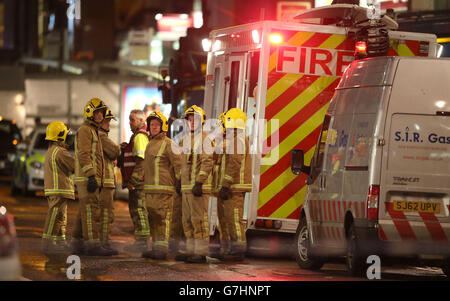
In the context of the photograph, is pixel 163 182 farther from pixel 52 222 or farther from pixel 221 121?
pixel 52 222

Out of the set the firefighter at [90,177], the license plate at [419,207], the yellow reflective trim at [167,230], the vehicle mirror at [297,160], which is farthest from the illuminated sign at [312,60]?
the license plate at [419,207]

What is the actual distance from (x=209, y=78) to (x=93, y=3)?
79.7 m

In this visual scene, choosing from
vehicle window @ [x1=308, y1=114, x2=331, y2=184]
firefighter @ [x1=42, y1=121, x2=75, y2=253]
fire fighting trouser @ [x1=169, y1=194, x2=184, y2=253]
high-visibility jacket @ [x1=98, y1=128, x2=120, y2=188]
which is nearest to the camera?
vehicle window @ [x1=308, y1=114, x2=331, y2=184]

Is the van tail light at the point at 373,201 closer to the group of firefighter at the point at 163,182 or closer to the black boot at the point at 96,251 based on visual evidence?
the group of firefighter at the point at 163,182

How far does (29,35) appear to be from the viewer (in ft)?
227

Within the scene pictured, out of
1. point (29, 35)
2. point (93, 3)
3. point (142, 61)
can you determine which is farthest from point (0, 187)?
point (93, 3)

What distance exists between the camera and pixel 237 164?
514 inches

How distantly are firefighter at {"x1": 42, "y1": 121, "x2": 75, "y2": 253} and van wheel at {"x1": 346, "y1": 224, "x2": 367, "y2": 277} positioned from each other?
156 inches

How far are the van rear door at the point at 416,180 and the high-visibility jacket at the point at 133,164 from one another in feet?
14.9

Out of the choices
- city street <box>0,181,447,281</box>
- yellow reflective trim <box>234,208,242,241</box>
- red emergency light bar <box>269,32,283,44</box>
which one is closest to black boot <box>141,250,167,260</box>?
city street <box>0,181,447,281</box>

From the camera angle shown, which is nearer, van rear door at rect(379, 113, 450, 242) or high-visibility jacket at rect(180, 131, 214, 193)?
van rear door at rect(379, 113, 450, 242)

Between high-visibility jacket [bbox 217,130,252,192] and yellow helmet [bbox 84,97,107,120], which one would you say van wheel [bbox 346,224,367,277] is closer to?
high-visibility jacket [bbox 217,130,252,192]

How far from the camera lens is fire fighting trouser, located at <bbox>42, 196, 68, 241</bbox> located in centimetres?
1321
